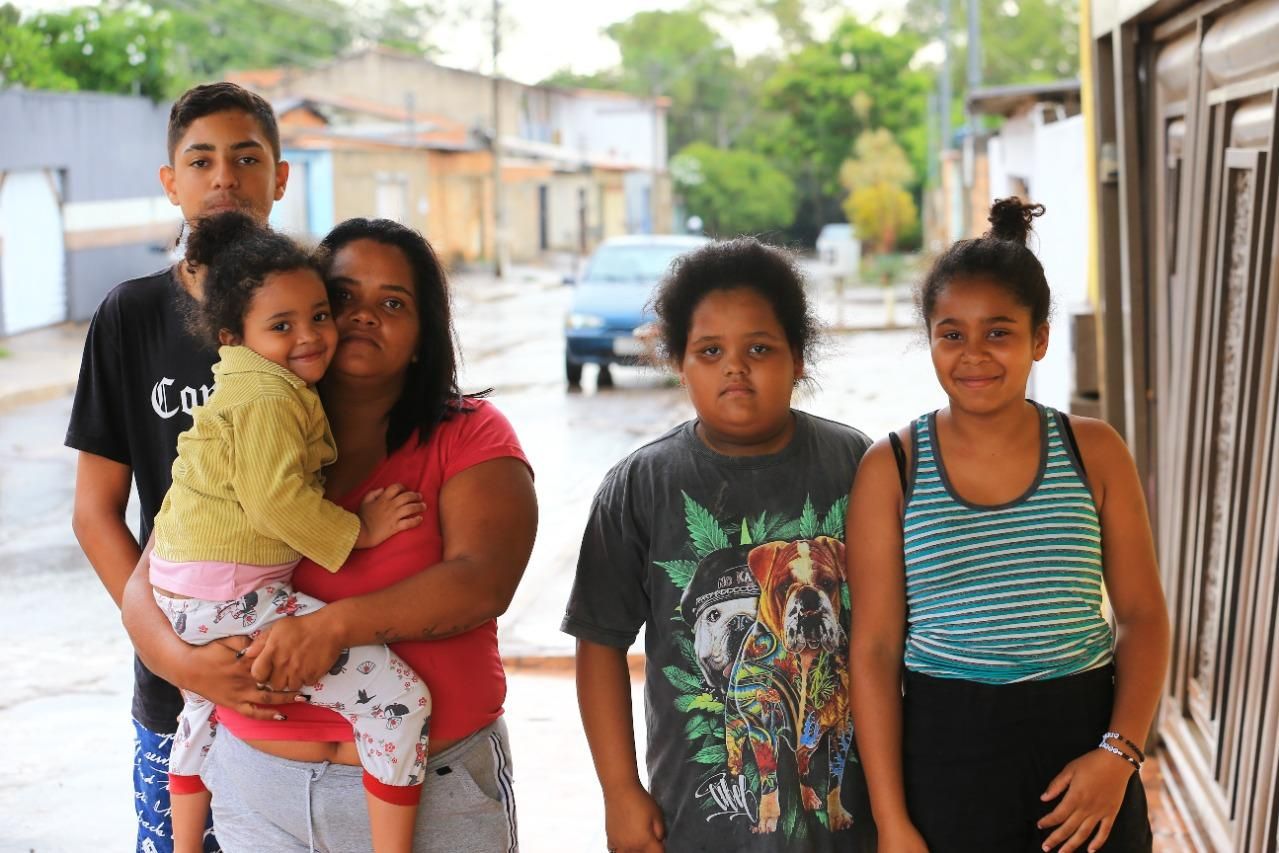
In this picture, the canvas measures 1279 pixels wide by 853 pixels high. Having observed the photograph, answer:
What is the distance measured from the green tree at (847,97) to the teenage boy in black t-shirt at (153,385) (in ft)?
155

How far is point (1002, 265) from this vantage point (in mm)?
2346

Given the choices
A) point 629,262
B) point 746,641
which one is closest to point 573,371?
point 629,262

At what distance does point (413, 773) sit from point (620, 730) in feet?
1.16

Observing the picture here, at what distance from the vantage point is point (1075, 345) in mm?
5148

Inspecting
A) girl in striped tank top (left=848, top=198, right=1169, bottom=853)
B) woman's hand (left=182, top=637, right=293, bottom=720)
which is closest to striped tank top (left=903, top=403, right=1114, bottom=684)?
girl in striped tank top (left=848, top=198, right=1169, bottom=853)

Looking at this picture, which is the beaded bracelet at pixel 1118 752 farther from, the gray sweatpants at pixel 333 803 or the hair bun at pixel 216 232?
the hair bun at pixel 216 232

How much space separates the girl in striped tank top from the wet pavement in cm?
25

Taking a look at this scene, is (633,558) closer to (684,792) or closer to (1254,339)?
(684,792)

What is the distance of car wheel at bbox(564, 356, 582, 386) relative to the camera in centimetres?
1595

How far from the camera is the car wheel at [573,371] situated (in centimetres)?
1595

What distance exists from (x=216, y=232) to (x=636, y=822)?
3.95 feet

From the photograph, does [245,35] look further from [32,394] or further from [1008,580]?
[1008,580]

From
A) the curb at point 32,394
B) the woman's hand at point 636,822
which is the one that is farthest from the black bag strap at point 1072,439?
the curb at point 32,394

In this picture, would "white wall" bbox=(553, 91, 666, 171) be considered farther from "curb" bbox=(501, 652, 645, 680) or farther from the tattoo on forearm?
the tattoo on forearm
